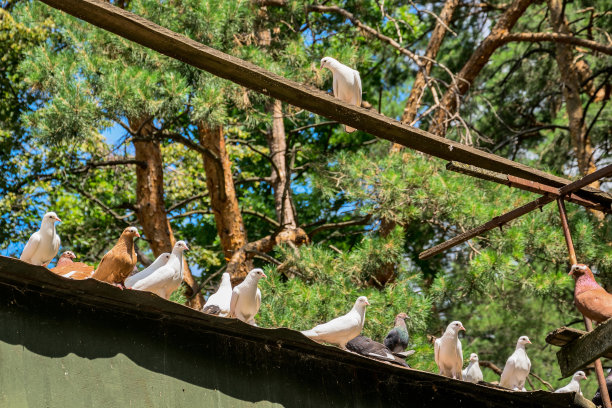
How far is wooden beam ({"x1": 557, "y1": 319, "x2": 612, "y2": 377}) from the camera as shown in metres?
4.05

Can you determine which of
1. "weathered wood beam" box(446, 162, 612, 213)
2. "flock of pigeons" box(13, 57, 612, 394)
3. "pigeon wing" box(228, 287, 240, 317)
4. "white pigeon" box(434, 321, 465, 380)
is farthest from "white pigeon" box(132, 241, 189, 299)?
"white pigeon" box(434, 321, 465, 380)

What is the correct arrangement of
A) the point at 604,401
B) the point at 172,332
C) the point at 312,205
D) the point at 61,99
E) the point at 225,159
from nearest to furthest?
1. the point at 172,332
2. the point at 604,401
3. the point at 61,99
4. the point at 225,159
5. the point at 312,205

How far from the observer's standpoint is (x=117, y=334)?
3.94 metres

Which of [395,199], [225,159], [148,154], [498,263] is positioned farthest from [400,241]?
[148,154]

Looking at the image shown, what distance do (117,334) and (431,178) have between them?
615 cm

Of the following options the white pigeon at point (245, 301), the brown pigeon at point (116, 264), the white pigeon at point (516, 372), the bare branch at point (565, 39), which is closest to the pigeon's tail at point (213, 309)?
the white pigeon at point (245, 301)

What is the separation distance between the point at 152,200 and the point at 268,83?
25.0ft

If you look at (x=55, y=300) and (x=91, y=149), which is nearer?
(x=55, y=300)

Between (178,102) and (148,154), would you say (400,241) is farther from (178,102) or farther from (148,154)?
(148,154)

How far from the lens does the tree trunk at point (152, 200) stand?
36.8 ft

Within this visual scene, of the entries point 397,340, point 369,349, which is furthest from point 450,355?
point 369,349

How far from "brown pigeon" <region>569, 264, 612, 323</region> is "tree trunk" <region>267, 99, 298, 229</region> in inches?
244

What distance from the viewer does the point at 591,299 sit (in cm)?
478

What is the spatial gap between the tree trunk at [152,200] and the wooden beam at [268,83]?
6576mm
